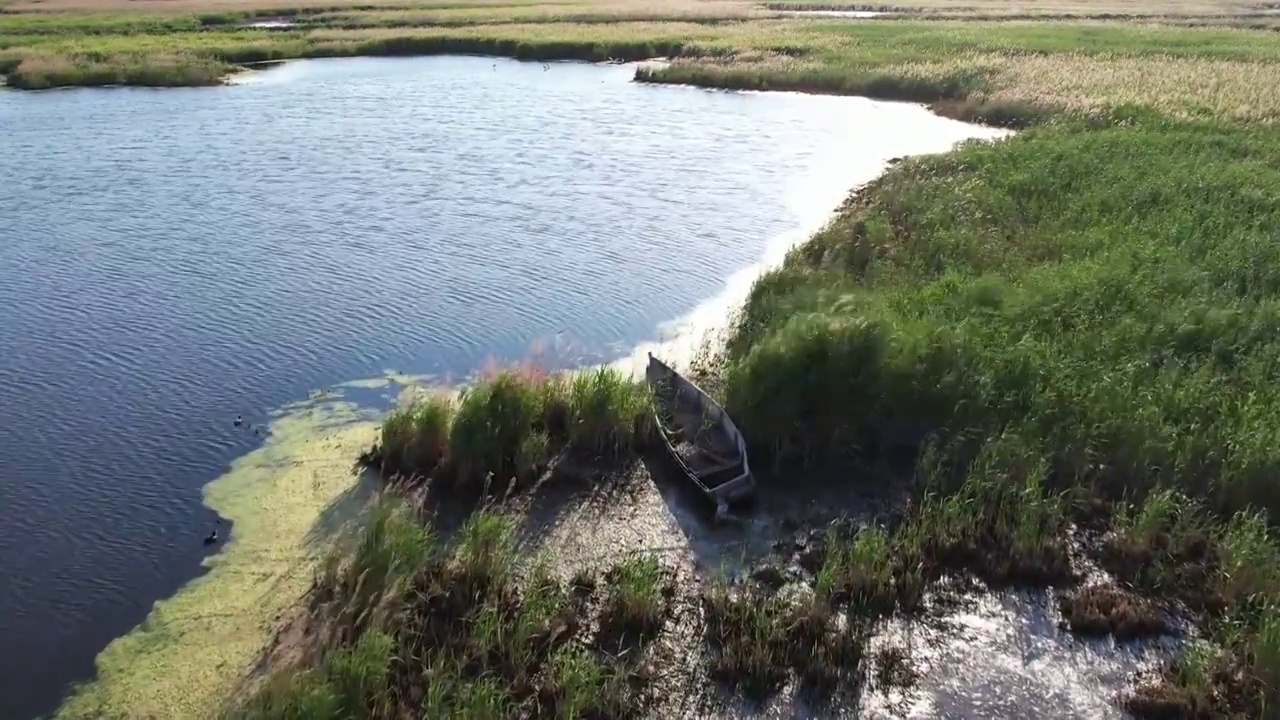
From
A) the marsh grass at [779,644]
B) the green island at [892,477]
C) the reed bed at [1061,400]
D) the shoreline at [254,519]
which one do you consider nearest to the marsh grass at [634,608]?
the green island at [892,477]

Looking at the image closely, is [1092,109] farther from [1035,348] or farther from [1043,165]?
[1035,348]

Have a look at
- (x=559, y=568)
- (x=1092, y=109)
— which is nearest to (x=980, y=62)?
(x=1092, y=109)

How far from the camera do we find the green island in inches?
364

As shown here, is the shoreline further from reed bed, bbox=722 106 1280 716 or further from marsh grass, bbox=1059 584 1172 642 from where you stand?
marsh grass, bbox=1059 584 1172 642

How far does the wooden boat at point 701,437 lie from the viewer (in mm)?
12164

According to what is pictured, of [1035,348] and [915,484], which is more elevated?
[1035,348]

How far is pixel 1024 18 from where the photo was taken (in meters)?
64.4

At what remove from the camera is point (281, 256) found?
21609 mm

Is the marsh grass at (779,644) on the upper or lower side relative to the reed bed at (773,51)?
lower

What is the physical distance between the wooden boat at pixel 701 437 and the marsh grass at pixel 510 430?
0.43 meters

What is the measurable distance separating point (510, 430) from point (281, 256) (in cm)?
1091

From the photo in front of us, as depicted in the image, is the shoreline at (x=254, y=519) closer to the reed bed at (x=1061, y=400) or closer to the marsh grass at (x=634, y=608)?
the reed bed at (x=1061, y=400)

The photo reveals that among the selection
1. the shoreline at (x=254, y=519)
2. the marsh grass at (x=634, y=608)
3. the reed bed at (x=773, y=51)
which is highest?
the reed bed at (x=773, y=51)

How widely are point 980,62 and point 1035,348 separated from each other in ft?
104
